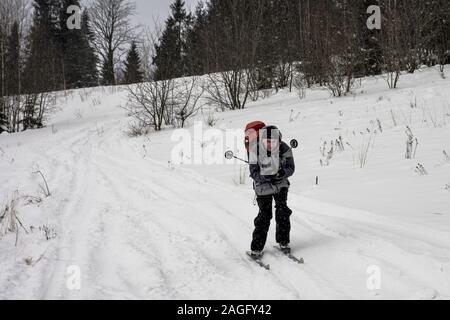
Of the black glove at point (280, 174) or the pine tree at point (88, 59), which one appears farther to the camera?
the pine tree at point (88, 59)

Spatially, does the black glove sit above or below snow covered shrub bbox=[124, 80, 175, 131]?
below

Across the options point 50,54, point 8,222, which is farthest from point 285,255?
point 50,54

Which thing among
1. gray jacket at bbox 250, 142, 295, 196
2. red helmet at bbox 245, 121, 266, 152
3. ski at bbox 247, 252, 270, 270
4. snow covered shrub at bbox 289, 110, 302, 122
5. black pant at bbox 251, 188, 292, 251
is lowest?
ski at bbox 247, 252, 270, 270

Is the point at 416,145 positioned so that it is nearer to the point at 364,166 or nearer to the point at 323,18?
the point at 364,166

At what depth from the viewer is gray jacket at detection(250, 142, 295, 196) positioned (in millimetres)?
4266

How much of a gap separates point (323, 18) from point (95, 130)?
9430 millimetres

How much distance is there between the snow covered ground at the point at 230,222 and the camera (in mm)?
3543

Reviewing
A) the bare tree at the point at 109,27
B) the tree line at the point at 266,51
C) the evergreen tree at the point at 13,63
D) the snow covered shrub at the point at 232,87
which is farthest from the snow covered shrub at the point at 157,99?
the bare tree at the point at 109,27

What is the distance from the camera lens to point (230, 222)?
529cm

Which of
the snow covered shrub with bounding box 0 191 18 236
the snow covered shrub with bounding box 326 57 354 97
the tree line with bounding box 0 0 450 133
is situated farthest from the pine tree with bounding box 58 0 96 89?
the snow covered shrub with bounding box 0 191 18 236

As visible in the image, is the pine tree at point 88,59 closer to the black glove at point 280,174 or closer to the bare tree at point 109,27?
the bare tree at point 109,27

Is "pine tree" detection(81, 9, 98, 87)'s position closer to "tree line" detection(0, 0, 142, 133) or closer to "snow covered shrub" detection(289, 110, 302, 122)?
"tree line" detection(0, 0, 142, 133)

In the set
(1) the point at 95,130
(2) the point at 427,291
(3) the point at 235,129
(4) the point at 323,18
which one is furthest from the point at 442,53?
(2) the point at 427,291

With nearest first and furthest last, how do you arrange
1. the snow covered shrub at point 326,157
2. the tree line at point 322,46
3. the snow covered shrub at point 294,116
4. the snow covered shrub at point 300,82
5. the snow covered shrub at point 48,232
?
the snow covered shrub at point 48,232, the snow covered shrub at point 326,157, the snow covered shrub at point 294,116, the tree line at point 322,46, the snow covered shrub at point 300,82
